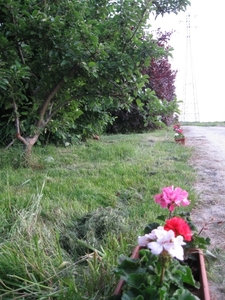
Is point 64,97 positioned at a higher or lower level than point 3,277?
higher

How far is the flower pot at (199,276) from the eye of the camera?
38.5 inches

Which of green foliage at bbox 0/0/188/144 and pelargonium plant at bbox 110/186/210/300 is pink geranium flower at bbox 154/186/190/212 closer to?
pelargonium plant at bbox 110/186/210/300

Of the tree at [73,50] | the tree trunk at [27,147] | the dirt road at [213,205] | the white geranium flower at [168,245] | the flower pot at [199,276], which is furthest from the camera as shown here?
the tree trunk at [27,147]

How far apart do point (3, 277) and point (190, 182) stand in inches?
77.6

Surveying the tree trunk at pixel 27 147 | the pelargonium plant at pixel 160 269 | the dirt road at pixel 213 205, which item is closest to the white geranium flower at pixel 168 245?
the pelargonium plant at pixel 160 269

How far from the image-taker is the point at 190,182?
9.21ft

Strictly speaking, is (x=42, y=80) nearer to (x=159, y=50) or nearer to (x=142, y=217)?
(x=159, y=50)

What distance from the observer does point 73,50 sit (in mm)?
2816

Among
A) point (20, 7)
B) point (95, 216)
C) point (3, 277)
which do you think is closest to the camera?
point (3, 277)

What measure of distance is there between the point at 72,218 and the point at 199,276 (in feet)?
2.79

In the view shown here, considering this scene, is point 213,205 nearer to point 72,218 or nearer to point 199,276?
point 72,218

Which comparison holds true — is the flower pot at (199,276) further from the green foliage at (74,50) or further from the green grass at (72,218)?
the green foliage at (74,50)

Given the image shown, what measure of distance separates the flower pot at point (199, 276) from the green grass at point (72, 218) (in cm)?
15

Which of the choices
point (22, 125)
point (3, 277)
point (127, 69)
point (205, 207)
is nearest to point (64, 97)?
point (22, 125)
